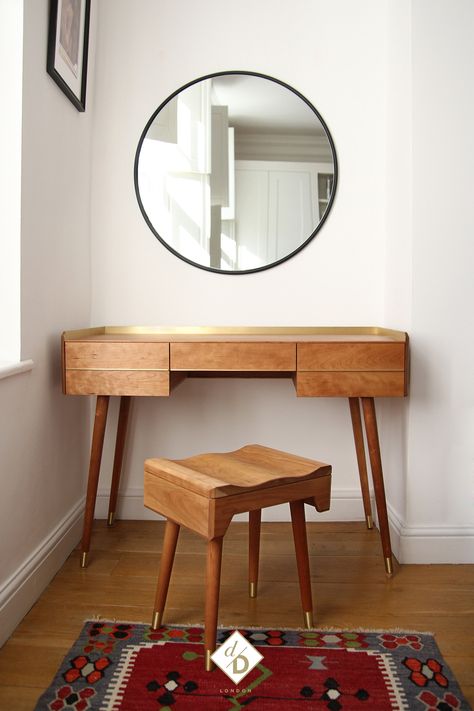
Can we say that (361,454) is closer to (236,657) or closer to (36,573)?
(236,657)

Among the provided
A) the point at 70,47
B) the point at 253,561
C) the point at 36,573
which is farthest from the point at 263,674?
the point at 70,47

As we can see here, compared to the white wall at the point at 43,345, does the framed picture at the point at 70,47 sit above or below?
above

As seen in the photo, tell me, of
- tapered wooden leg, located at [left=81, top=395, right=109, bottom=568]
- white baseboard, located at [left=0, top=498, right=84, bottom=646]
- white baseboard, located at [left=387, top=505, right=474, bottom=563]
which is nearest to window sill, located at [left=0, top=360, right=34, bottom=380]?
tapered wooden leg, located at [left=81, top=395, right=109, bottom=568]

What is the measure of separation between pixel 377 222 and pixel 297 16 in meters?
0.94

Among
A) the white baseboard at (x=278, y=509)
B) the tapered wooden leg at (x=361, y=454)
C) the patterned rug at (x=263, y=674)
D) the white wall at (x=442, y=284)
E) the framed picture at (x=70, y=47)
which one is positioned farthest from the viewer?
the white baseboard at (x=278, y=509)

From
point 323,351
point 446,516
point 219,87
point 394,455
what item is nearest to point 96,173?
point 219,87

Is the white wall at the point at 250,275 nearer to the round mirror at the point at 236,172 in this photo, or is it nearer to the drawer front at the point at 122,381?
the round mirror at the point at 236,172

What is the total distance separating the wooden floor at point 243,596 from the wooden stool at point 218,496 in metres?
0.18

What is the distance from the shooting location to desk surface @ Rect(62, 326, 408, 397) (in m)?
2.09

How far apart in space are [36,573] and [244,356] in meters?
0.98

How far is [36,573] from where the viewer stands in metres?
1.97

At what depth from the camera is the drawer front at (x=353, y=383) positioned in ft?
6.87

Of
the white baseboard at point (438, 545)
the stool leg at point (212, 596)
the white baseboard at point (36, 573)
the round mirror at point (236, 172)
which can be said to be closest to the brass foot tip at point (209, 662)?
the stool leg at point (212, 596)

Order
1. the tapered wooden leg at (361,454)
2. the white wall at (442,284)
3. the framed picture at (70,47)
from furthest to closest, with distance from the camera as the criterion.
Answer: the tapered wooden leg at (361,454) < the white wall at (442,284) < the framed picture at (70,47)
